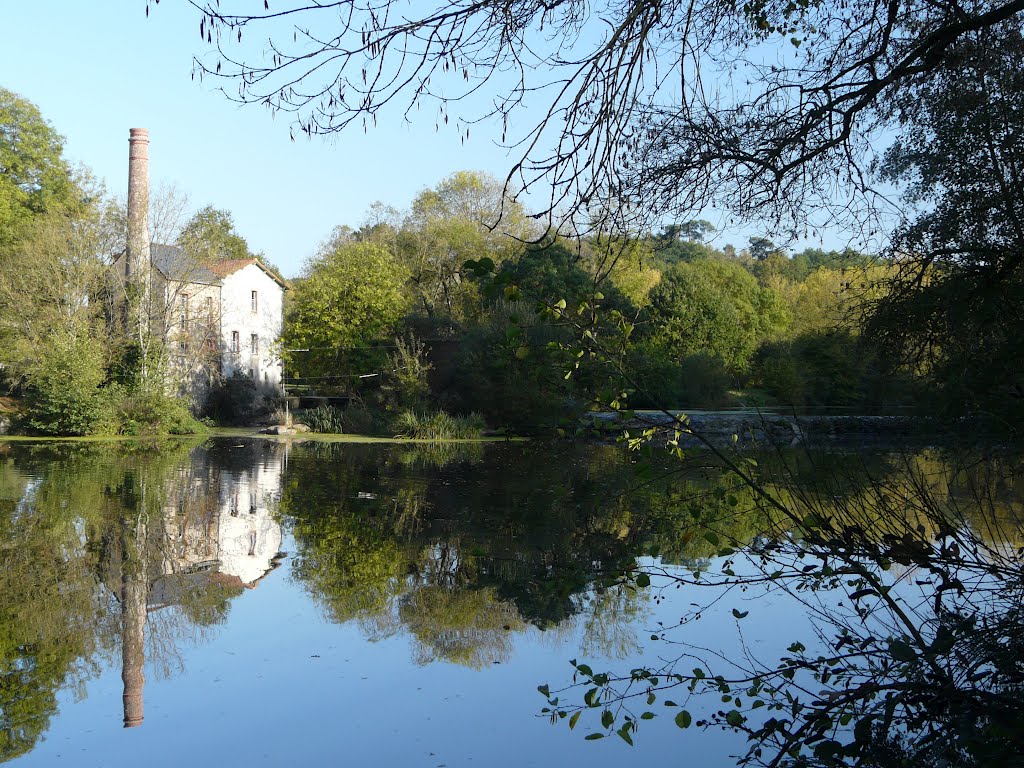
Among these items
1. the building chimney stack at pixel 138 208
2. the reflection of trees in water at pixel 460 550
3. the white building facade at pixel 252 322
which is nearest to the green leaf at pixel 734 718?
the reflection of trees in water at pixel 460 550

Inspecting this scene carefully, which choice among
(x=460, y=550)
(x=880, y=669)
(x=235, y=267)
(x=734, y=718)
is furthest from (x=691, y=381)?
(x=734, y=718)

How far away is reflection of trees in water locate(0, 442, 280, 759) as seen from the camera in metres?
5.67

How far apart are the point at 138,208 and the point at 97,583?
24810 mm

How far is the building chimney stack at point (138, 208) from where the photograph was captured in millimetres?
29094

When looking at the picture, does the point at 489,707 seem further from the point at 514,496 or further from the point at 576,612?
the point at 514,496

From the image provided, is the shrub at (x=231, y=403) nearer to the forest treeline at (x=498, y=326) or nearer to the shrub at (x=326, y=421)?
the forest treeline at (x=498, y=326)

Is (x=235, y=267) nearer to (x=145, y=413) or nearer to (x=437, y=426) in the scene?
(x=145, y=413)

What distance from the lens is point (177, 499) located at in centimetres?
1380

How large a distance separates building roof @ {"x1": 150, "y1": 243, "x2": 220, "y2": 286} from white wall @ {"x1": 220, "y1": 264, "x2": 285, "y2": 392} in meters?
4.35

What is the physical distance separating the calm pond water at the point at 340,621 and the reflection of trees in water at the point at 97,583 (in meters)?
0.03

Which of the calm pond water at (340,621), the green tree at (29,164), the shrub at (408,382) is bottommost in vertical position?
the calm pond water at (340,621)

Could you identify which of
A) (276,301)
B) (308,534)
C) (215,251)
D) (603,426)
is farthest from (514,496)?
(276,301)

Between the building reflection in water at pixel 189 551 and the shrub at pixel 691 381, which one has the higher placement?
the shrub at pixel 691 381

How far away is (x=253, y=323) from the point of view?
38750mm
